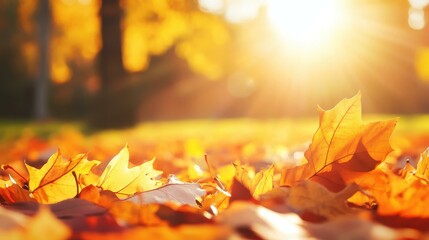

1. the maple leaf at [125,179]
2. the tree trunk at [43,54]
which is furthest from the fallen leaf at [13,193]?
the tree trunk at [43,54]

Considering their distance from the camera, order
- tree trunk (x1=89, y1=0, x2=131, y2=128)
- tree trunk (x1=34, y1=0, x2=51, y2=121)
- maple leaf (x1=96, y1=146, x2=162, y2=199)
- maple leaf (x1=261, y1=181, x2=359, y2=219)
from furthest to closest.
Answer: tree trunk (x1=34, y1=0, x2=51, y2=121) → tree trunk (x1=89, y1=0, x2=131, y2=128) → maple leaf (x1=96, y1=146, x2=162, y2=199) → maple leaf (x1=261, y1=181, x2=359, y2=219)

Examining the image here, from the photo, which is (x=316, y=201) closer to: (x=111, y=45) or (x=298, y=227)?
(x=298, y=227)

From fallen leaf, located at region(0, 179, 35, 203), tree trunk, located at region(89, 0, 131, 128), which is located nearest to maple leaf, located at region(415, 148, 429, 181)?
fallen leaf, located at region(0, 179, 35, 203)

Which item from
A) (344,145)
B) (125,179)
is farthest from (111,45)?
(344,145)

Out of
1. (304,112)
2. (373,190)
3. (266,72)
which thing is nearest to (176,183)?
(373,190)

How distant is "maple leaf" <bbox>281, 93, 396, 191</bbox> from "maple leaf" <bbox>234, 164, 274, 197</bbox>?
0.30ft

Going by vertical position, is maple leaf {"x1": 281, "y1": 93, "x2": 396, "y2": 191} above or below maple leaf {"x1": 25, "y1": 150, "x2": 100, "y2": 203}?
above

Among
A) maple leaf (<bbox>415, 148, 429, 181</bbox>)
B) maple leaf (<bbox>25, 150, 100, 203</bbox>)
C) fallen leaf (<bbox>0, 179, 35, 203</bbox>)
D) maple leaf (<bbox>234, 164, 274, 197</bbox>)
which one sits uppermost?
maple leaf (<bbox>415, 148, 429, 181</bbox>)

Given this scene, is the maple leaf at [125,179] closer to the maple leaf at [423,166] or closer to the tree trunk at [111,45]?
the maple leaf at [423,166]

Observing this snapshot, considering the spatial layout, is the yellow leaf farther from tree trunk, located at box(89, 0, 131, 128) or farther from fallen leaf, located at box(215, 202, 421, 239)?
tree trunk, located at box(89, 0, 131, 128)

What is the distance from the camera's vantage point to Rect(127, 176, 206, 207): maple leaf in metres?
1.15

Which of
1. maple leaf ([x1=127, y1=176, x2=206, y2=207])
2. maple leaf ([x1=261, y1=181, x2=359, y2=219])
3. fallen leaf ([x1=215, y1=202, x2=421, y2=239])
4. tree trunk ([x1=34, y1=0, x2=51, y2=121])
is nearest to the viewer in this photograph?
fallen leaf ([x1=215, y1=202, x2=421, y2=239])

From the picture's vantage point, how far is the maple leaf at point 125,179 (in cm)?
127

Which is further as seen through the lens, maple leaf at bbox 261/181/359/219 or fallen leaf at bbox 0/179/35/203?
fallen leaf at bbox 0/179/35/203
